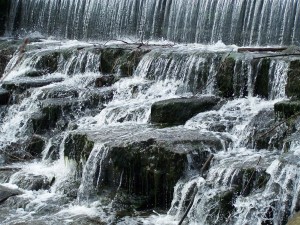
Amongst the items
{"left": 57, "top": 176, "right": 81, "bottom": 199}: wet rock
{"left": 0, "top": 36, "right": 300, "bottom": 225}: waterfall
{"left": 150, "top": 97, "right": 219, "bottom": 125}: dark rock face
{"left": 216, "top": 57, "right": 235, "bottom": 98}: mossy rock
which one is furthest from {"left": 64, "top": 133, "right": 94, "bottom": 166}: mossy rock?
{"left": 216, "top": 57, "right": 235, "bottom": 98}: mossy rock

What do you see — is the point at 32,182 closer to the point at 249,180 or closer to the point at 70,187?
the point at 70,187

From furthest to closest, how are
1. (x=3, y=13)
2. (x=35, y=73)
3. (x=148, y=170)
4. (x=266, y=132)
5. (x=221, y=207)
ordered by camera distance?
(x=3, y=13) → (x=35, y=73) → (x=266, y=132) → (x=148, y=170) → (x=221, y=207)

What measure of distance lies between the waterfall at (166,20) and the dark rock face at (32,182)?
256 inches

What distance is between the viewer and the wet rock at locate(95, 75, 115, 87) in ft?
42.6

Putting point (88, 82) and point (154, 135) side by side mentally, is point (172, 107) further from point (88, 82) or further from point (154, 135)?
point (88, 82)

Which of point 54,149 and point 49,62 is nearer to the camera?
point 54,149

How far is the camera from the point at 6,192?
30.6 ft

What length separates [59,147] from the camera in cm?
1083

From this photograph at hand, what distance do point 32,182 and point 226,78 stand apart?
414cm

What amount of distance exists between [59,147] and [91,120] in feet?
3.15

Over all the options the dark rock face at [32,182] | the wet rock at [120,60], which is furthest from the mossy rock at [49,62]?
the dark rock face at [32,182]

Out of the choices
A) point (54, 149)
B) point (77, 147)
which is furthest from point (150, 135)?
point (54, 149)

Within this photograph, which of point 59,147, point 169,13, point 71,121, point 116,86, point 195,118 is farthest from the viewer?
point 169,13

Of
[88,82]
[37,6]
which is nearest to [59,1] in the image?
[37,6]
